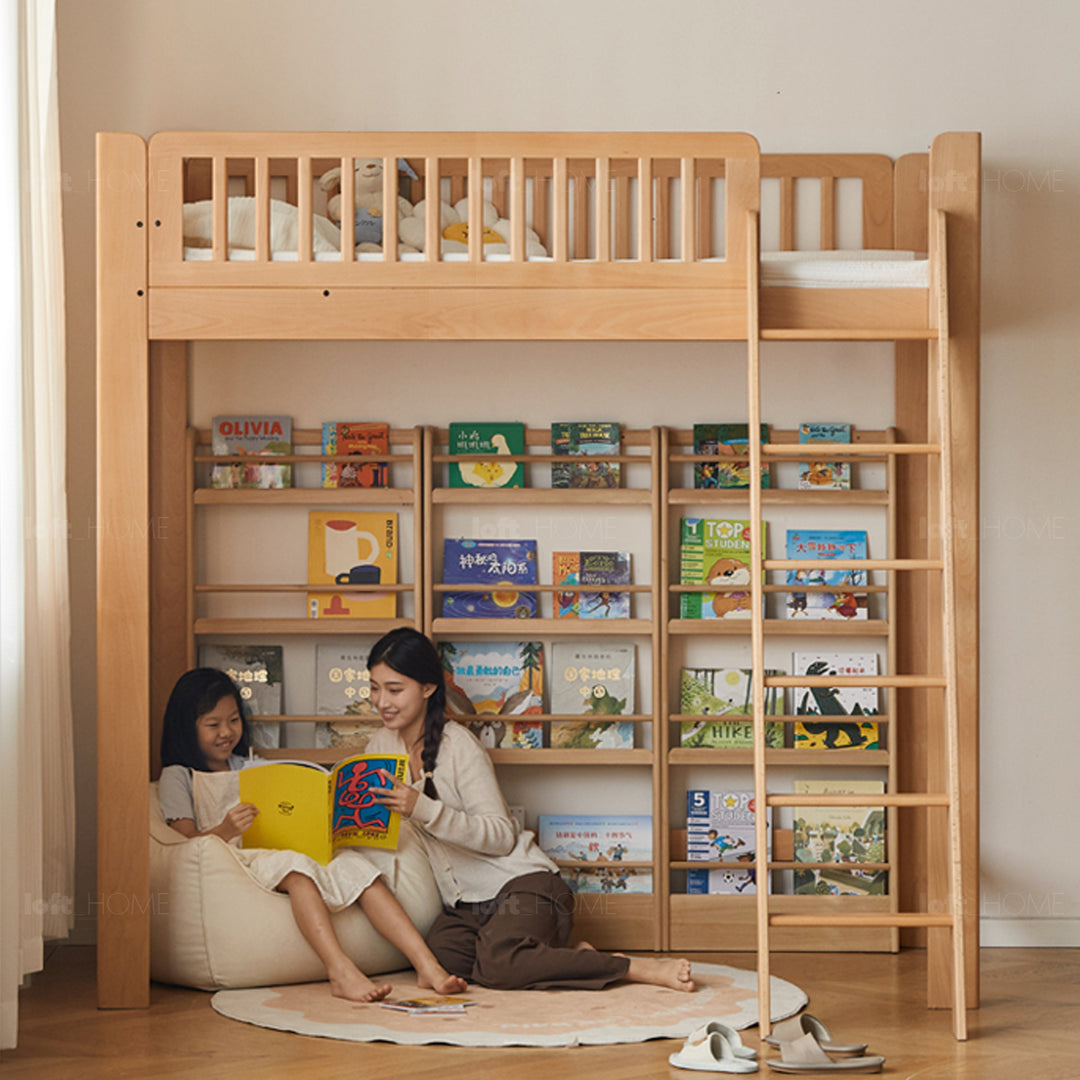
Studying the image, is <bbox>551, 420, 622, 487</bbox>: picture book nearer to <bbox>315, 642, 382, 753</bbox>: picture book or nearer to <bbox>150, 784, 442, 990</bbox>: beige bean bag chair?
<bbox>315, 642, 382, 753</bbox>: picture book

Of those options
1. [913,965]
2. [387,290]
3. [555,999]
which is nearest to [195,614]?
[387,290]

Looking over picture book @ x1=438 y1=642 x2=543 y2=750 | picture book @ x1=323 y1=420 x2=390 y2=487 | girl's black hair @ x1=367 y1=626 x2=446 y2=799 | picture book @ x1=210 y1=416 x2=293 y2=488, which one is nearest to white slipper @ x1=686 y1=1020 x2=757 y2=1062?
girl's black hair @ x1=367 y1=626 x2=446 y2=799

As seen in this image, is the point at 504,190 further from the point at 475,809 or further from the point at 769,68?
the point at 475,809

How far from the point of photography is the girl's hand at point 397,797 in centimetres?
310

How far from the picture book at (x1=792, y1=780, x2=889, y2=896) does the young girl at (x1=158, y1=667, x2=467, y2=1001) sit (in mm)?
1062

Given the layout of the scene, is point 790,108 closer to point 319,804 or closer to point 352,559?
point 352,559

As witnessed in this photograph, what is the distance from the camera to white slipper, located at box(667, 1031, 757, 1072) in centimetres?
245

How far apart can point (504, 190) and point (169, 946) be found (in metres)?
2.16

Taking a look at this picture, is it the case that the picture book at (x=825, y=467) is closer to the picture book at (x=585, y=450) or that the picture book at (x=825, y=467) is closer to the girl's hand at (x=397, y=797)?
the picture book at (x=585, y=450)

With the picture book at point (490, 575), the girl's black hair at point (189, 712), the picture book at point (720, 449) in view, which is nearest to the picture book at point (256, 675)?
the girl's black hair at point (189, 712)

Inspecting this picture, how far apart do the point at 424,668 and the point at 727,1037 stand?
1.20 metres

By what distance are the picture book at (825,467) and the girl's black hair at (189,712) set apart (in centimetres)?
167

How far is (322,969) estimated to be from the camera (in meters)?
3.07

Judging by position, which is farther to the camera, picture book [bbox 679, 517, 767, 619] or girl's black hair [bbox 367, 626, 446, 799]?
picture book [bbox 679, 517, 767, 619]
